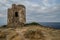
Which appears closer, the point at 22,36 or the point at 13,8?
the point at 22,36

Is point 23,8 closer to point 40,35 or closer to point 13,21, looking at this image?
point 13,21

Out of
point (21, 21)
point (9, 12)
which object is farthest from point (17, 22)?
point (9, 12)

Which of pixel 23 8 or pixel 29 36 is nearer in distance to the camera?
pixel 29 36

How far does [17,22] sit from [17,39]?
772 inches

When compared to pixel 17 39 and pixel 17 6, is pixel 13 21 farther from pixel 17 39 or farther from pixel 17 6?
pixel 17 39

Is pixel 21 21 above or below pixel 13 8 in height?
below

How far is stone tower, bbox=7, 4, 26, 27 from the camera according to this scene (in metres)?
29.2

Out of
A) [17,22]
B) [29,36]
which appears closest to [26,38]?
[29,36]

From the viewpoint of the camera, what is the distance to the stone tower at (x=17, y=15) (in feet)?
95.9

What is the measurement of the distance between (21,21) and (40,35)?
19.7m

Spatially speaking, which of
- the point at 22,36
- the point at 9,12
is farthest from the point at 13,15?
the point at 22,36

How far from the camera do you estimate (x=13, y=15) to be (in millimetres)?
29781

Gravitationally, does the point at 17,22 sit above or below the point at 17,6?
below

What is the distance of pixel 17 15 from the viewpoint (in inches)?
1177
